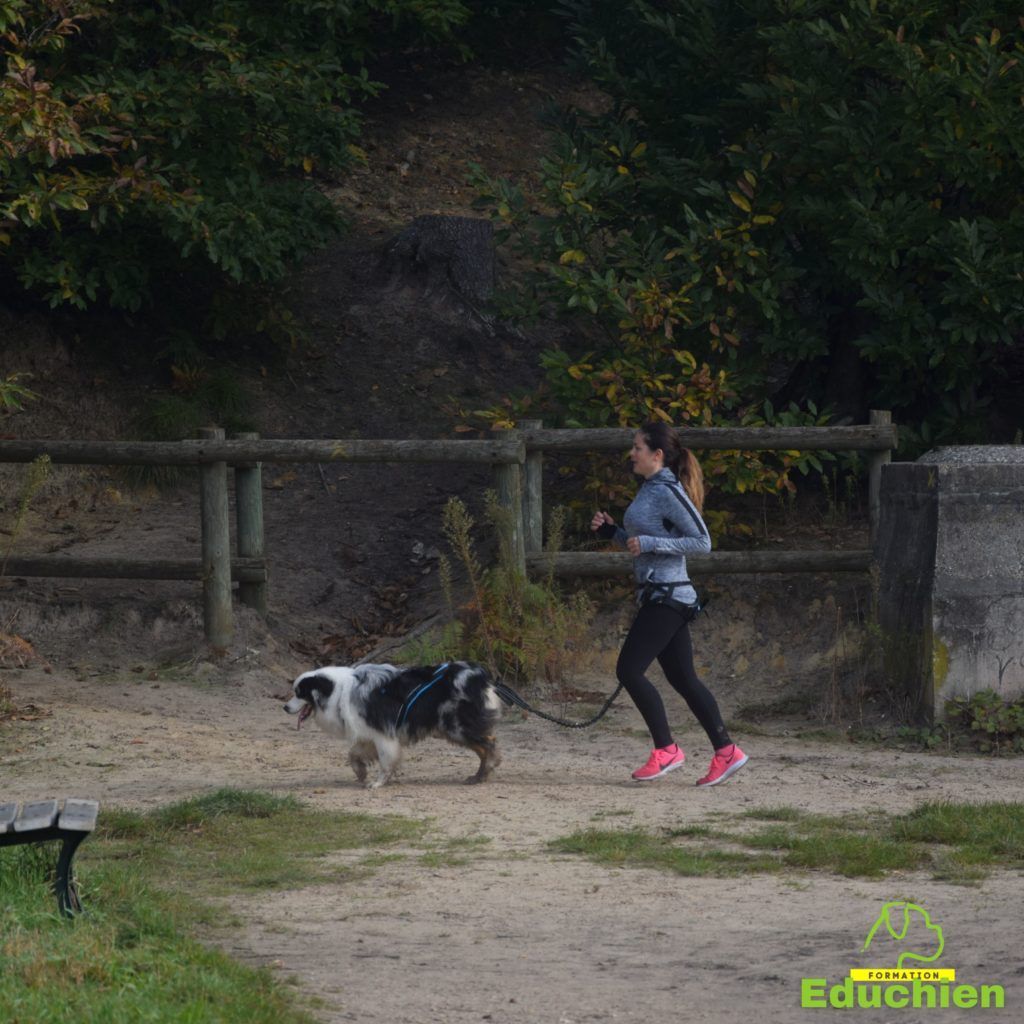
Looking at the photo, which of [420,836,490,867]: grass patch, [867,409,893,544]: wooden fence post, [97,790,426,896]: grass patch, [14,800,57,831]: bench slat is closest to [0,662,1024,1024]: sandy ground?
[420,836,490,867]: grass patch

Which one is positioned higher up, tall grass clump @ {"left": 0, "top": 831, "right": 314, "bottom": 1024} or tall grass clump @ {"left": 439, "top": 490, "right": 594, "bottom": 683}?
tall grass clump @ {"left": 439, "top": 490, "right": 594, "bottom": 683}

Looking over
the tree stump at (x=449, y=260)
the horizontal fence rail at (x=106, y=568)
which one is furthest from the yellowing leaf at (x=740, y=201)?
the tree stump at (x=449, y=260)

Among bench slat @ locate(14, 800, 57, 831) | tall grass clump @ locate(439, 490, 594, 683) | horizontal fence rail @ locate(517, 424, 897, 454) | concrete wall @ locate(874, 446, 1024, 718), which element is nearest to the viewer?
bench slat @ locate(14, 800, 57, 831)

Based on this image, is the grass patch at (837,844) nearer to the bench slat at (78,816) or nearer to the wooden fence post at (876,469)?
the bench slat at (78,816)

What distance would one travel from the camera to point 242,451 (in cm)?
1141

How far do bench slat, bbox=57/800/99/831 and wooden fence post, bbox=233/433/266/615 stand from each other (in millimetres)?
6115

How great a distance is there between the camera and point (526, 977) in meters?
5.38

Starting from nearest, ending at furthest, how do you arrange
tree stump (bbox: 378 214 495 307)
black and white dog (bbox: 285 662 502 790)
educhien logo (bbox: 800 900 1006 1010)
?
1. educhien logo (bbox: 800 900 1006 1010)
2. black and white dog (bbox: 285 662 502 790)
3. tree stump (bbox: 378 214 495 307)

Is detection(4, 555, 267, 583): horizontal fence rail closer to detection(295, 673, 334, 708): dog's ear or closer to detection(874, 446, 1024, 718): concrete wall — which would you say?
detection(295, 673, 334, 708): dog's ear

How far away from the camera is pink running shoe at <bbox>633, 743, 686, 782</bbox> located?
869cm

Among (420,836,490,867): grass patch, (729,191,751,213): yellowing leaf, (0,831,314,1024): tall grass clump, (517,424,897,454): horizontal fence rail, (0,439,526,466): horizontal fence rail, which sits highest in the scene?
(729,191,751,213): yellowing leaf

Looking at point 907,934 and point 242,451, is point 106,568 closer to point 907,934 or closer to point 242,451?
point 242,451

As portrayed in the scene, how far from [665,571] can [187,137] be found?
669cm

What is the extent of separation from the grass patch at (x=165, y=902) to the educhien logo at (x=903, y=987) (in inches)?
65.1
